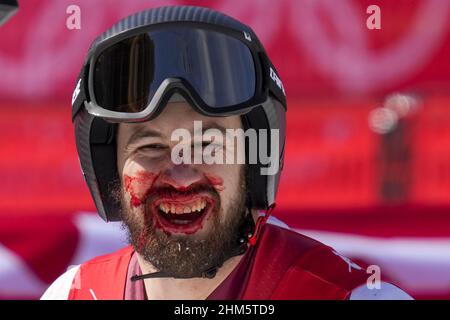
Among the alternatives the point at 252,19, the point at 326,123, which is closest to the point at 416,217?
the point at 326,123

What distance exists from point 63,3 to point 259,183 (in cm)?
151

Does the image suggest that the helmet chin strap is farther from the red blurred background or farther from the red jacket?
the red blurred background

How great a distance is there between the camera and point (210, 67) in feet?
6.23

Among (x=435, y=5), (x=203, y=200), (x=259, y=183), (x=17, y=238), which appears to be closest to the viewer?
(x=203, y=200)

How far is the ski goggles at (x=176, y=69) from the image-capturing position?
1.88 meters

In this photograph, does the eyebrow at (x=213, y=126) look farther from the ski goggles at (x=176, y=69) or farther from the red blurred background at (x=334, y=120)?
the red blurred background at (x=334, y=120)

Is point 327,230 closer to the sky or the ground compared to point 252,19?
closer to the ground

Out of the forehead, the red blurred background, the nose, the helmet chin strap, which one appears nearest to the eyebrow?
the forehead

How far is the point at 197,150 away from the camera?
1.88 m

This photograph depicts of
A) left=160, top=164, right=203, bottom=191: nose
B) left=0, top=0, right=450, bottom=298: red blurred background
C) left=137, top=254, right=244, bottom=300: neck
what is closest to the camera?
left=160, top=164, right=203, bottom=191: nose

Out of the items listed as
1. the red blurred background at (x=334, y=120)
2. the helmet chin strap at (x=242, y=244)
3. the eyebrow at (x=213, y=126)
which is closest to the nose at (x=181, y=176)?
the eyebrow at (x=213, y=126)

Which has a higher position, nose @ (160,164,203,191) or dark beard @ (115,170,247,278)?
nose @ (160,164,203,191)

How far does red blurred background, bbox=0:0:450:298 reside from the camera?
314cm

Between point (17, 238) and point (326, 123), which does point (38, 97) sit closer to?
point (17, 238)
